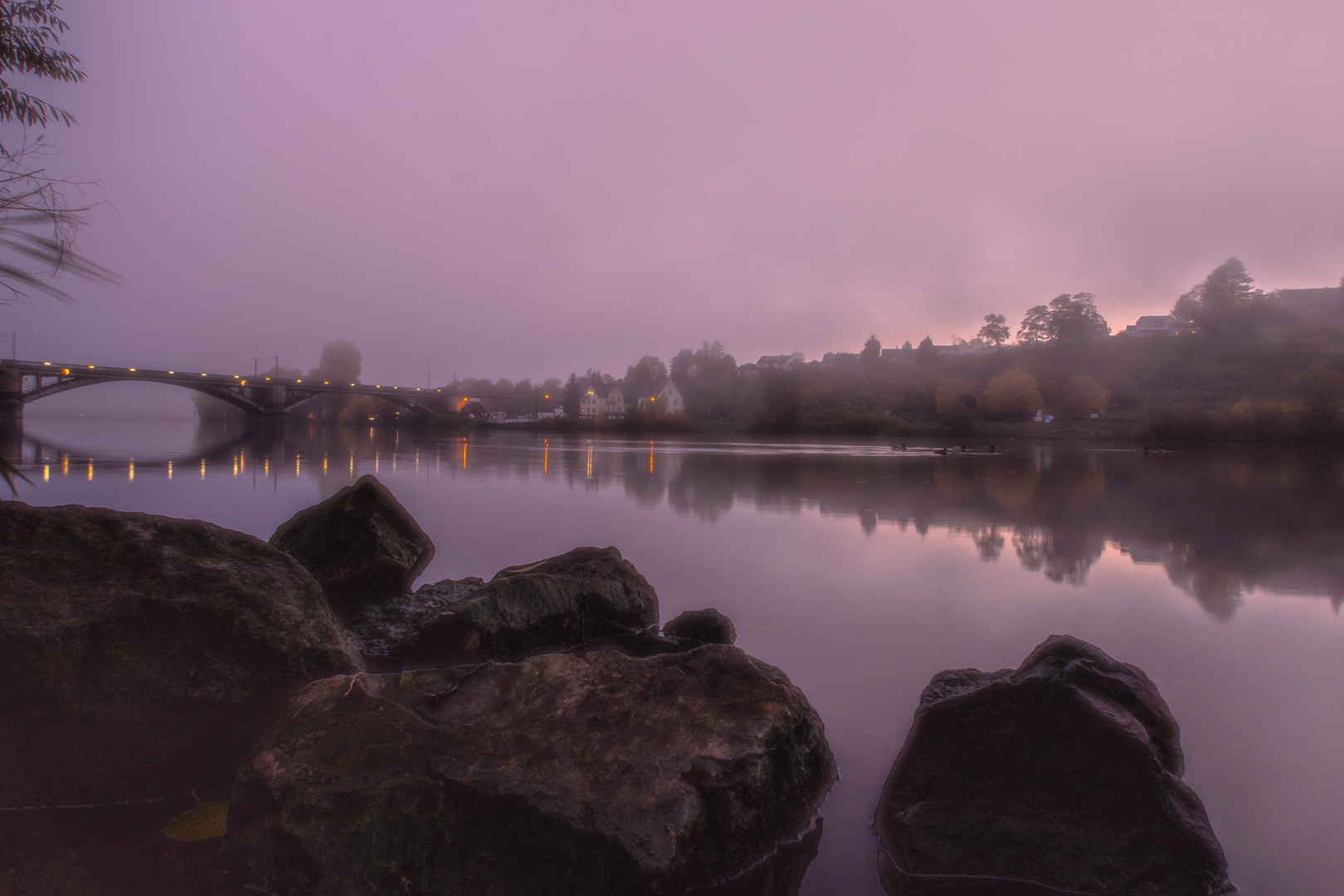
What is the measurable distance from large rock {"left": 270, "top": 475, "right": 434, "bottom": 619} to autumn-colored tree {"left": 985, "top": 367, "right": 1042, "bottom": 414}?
84107 millimetres

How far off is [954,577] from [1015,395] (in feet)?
262

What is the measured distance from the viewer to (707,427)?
94000 mm

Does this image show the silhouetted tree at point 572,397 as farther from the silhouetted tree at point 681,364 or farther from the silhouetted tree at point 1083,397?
the silhouetted tree at point 1083,397

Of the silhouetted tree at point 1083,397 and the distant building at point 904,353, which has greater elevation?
the distant building at point 904,353

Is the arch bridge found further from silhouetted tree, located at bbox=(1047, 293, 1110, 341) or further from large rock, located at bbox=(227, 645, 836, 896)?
silhouetted tree, located at bbox=(1047, 293, 1110, 341)

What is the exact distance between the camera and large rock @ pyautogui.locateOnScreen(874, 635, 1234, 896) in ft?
9.71

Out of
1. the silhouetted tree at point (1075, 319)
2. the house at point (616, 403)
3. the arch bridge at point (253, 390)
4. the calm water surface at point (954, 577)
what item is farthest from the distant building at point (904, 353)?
the calm water surface at point (954, 577)

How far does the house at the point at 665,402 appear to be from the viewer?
10538 centimetres

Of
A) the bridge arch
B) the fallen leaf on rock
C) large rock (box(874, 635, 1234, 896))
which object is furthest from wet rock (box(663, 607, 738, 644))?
the bridge arch

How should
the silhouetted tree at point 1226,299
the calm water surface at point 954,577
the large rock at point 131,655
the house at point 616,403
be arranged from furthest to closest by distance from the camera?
the house at point 616,403, the silhouetted tree at point 1226,299, the calm water surface at point 954,577, the large rock at point 131,655

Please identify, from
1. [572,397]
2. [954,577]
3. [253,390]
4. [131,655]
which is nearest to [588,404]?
[572,397]

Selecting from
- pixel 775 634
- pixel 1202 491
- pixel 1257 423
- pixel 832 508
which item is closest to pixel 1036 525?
pixel 832 508

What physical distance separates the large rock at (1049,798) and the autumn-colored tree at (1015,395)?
278ft

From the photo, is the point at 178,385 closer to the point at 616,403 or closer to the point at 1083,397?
the point at 616,403
